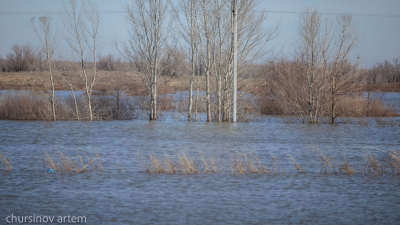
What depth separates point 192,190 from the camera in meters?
8.37

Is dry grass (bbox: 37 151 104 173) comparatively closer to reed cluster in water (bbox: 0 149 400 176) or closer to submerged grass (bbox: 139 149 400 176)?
reed cluster in water (bbox: 0 149 400 176)

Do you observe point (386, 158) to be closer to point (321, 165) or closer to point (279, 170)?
point (321, 165)

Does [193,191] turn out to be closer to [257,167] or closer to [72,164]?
[257,167]

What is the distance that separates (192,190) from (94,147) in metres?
6.77

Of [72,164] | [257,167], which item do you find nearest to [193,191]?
[257,167]

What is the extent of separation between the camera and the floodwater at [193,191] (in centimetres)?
671

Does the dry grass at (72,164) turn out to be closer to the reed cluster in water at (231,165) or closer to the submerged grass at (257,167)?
the reed cluster in water at (231,165)

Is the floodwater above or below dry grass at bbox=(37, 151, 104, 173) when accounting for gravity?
below

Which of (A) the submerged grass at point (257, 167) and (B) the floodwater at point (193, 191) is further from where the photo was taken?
(A) the submerged grass at point (257, 167)

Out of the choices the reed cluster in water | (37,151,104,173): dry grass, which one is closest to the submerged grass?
the reed cluster in water

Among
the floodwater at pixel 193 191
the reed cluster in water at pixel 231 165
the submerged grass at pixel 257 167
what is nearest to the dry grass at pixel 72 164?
the reed cluster in water at pixel 231 165

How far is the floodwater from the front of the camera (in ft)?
22.0

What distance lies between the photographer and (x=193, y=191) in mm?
8289

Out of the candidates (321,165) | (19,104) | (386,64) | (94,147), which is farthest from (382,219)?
(386,64)
